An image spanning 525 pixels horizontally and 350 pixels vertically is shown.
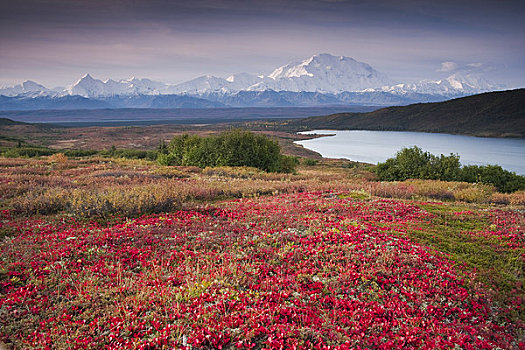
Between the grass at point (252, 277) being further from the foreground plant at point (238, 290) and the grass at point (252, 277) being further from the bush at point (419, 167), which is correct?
the bush at point (419, 167)

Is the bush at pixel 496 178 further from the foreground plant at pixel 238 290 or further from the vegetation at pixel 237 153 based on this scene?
the foreground plant at pixel 238 290

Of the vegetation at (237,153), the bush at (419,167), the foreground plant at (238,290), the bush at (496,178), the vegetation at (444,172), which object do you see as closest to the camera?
the foreground plant at (238,290)

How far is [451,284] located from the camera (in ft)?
31.2

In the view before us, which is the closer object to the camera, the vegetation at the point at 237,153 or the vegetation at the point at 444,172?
the vegetation at the point at 444,172

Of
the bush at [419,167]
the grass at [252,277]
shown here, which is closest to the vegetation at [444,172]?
the bush at [419,167]

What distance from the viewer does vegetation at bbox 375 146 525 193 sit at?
1736 inches

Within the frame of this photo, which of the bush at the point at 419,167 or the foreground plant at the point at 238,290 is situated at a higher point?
the foreground plant at the point at 238,290

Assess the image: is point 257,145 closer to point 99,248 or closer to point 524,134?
point 99,248

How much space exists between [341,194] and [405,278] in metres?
13.4

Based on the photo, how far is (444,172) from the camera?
47.2 metres

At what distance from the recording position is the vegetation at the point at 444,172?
1736 inches

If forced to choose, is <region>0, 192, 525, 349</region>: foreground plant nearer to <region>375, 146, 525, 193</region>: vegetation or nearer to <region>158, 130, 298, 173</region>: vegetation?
<region>375, 146, 525, 193</region>: vegetation

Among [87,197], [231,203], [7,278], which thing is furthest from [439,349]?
[87,197]

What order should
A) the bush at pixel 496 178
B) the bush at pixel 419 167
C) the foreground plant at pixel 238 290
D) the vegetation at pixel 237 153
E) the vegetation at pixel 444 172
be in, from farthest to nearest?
the vegetation at pixel 237 153
the bush at pixel 419 167
the vegetation at pixel 444 172
the bush at pixel 496 178
the foreground plant at pixel 238 290
